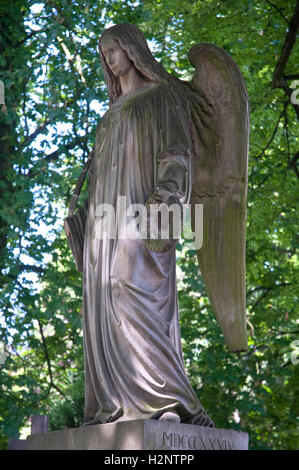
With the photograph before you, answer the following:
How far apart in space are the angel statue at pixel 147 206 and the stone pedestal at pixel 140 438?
0.44ft

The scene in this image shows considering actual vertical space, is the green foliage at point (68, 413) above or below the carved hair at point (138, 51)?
below

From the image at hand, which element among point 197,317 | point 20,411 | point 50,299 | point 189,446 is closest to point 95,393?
point 189,446

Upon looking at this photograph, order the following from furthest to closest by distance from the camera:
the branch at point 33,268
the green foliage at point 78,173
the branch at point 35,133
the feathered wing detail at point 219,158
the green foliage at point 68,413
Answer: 1. the branch at point 35,133
2. the branch at point 33,268
3. the green foliage at point 78,173
4. the green foliage at point 68,413
5. the feathered wing detail at point 219,158

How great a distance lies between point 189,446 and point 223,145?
215cm

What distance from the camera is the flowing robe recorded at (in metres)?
4.81

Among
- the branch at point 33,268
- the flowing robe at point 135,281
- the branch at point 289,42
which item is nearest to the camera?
the flowing robe at point 135,281

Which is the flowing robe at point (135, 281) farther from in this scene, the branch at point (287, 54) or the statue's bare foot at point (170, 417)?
the branch at point (287, 54)

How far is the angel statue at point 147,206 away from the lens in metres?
4.86

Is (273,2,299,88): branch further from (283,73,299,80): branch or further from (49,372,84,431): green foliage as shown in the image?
(49,372,84,431): green foliage

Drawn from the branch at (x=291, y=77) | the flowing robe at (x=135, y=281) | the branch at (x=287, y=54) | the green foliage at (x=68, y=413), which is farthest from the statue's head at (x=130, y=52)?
the green foliage at (x=68, y=413)

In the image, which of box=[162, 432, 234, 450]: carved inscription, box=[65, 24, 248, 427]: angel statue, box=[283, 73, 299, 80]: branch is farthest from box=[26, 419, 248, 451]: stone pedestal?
box=[283, 73, 299, 80]: branch

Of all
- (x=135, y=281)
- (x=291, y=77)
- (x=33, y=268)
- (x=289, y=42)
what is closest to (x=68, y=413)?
(x=33, y=268)

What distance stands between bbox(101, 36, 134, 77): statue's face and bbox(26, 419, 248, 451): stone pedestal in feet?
7.88

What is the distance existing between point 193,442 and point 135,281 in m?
1.00
